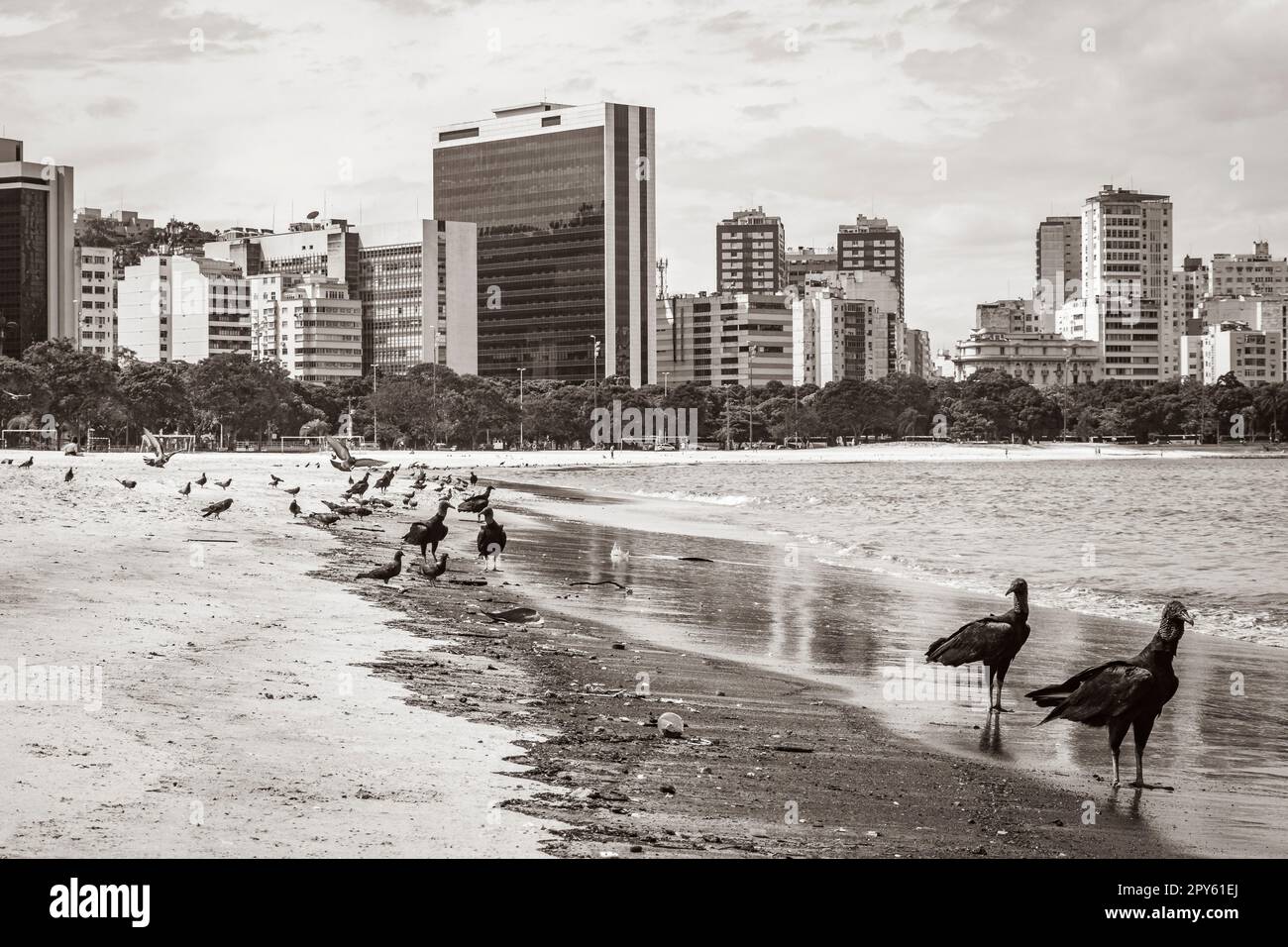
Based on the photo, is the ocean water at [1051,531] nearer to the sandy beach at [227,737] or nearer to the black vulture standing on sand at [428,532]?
the black vulture standing on sand at [428,532]

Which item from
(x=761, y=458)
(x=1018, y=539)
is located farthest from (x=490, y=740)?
(x=761, y=458)

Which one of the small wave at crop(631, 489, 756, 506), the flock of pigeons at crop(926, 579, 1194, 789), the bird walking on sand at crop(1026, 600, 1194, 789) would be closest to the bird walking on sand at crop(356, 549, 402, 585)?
the flock of pigeons at crop(926, 579, 1194, 789)

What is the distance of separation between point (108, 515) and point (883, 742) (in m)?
19.6

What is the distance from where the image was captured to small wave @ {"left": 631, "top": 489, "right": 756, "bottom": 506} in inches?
2366

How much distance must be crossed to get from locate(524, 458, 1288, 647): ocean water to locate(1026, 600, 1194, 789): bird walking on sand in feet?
33.7

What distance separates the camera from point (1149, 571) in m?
28.2

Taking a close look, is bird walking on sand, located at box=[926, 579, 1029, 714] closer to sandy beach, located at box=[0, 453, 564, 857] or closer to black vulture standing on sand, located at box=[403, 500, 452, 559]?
sandy beach, located at box=[0, 453, 564, 857]

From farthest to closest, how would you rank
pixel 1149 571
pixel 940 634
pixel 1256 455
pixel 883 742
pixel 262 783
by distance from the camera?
pixel 1256 455 → pixel 1149 571 → pixel 940 634 → pixel 883 742 → pixel 262 783

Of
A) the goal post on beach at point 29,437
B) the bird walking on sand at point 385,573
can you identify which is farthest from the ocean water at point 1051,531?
the goal post on beach at point 29,437

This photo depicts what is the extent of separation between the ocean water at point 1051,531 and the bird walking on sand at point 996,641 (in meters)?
8.31

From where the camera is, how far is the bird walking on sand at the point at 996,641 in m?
11.7

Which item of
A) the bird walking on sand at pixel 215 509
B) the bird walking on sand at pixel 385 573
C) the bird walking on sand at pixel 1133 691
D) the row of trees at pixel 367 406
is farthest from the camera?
the row of trees at pixel 367 406

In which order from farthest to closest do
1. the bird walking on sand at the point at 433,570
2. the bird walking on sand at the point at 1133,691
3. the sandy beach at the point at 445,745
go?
1. the bird walking on sand at the point at 433,570
2. the bird walking on sand at the point at 1133,691
3. the sandy beach at the point at 445,745
